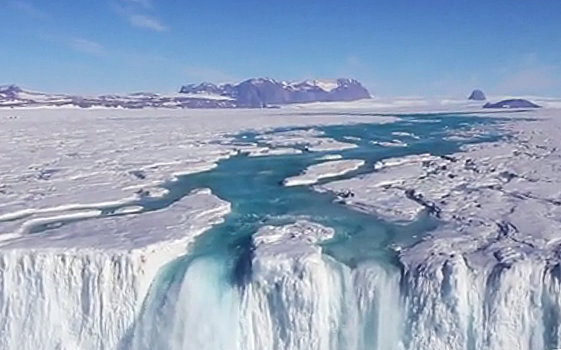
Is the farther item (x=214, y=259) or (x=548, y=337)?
(x=214, y=259)

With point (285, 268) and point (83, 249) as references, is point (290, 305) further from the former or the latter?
point (83, 249)

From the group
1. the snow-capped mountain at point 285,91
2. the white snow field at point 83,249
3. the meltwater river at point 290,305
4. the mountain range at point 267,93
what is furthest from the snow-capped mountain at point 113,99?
the meltwater river at point 290,305

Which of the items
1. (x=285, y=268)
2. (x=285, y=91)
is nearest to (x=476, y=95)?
(x=285, y=91)

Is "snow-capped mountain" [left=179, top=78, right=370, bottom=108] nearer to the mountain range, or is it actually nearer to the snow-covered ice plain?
the mountain range

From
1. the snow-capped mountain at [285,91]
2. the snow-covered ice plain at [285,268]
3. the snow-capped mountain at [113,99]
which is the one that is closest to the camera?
the snow-covered ice plain at [285,268]

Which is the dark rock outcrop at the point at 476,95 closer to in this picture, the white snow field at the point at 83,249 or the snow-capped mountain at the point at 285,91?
the snow-capped mountain at the point at 285,91

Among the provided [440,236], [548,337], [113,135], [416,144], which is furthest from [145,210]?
[113,135]

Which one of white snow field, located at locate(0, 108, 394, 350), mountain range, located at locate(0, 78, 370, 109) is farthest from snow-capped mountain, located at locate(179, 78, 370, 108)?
white snow field, located at locate(0, 108, 394, 350)

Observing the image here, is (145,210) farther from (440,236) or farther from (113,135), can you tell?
(113,135)
